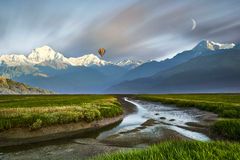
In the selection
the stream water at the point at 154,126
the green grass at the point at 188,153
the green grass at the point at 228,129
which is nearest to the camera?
the green grass at the point at 188,153

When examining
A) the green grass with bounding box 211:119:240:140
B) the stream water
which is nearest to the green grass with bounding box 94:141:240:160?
the green grass with bounding box 211:119:240:140

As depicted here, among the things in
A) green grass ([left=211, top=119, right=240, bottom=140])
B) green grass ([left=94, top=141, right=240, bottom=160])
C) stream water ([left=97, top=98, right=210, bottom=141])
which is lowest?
stream water ([left=97, top=98, right=210, bottom=141])

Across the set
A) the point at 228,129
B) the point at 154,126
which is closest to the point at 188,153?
the point at 228,129

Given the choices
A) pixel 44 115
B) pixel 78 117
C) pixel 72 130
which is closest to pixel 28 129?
pixel 44 115

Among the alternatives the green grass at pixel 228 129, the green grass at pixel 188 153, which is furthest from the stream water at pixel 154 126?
the green grass at pixel 188 153

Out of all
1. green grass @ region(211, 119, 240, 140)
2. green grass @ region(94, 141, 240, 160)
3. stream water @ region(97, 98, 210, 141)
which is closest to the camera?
green grass @ region(94, 141, 240, 160)

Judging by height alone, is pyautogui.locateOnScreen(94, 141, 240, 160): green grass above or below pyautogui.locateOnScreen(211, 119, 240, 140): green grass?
above

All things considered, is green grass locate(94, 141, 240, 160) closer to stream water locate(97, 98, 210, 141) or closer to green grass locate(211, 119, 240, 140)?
green grass locate(211, 119, 240, 140)

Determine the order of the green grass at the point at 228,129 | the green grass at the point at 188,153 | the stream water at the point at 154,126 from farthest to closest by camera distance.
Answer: the stream water at the point at 154,126
the green grass at the point at 228,129
the green grass at the point at 188,153

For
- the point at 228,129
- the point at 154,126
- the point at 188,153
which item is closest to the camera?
the point at 188,153

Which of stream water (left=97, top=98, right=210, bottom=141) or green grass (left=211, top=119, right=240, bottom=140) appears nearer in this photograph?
green grass (left=211, top=119, right=240, bottom=140)

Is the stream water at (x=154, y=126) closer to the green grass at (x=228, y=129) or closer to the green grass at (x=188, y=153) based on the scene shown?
the green grass at (x=228, y=129)

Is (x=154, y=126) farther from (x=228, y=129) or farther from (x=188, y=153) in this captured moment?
(x=188, y=153)

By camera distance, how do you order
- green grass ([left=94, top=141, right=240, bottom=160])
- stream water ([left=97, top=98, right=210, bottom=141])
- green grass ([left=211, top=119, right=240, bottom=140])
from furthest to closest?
1. stream water ([left=97, top=98, right=210, bottom=141])
2. green grass ([left=211, top=119, right=240, bottom=140])
3. green grass ([left=94, top=141, right=240, bottom=160])
